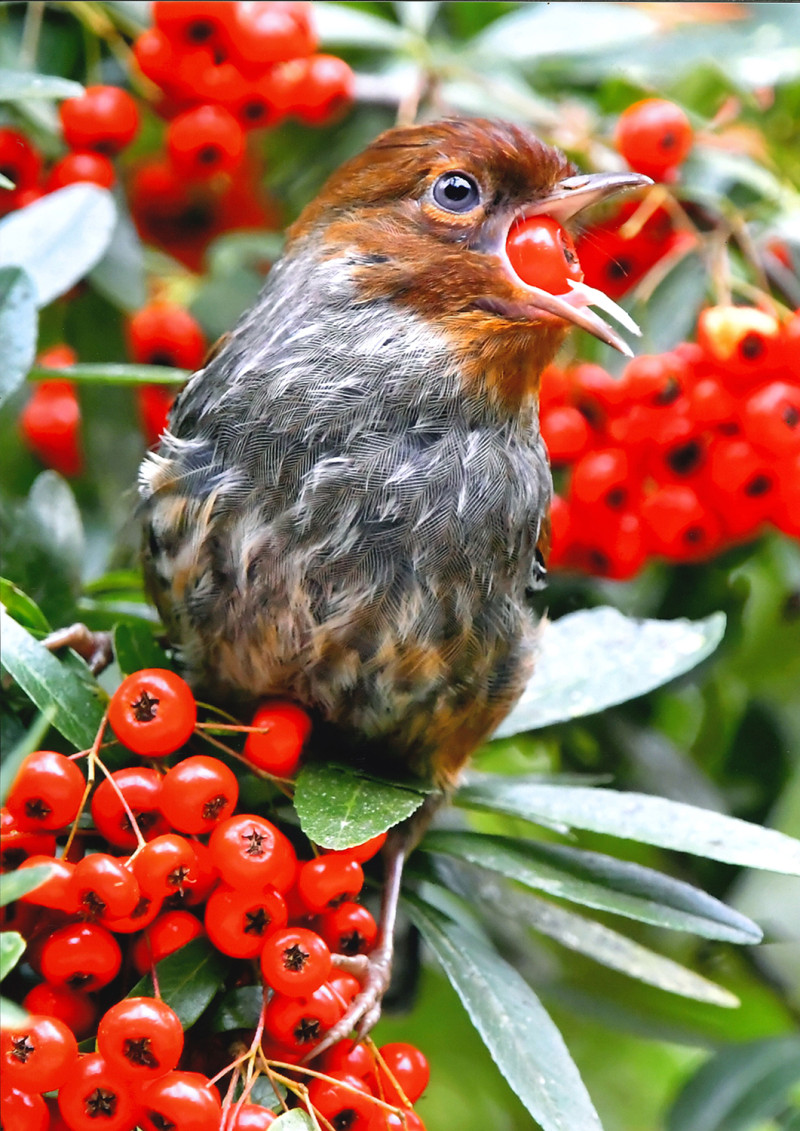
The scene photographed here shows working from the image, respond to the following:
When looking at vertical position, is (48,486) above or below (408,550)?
below

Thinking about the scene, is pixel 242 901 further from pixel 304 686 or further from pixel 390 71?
pixel 390 71

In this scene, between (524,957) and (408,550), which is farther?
(524,957)

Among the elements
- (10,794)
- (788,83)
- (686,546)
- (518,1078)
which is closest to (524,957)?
(686,546)

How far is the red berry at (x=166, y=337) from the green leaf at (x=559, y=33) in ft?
2.61

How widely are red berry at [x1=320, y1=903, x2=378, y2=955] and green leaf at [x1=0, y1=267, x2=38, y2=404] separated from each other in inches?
29.1

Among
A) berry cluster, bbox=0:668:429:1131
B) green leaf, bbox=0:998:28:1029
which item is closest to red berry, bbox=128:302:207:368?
berry cluster, bbox=0:668:429:1131

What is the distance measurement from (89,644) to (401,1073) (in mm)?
694

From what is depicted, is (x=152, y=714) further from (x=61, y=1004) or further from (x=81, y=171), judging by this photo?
(x=81, y=171)

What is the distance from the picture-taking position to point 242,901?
1.37 meters

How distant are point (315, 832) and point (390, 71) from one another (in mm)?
1798

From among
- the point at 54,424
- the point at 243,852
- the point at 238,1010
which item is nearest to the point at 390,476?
the point at 243,852

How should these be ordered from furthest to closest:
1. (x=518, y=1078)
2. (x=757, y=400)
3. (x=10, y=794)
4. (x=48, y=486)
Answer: (x=757, y=400)
(x=48, y=486)
(x=518, y=1078)
(x=10, y=794)

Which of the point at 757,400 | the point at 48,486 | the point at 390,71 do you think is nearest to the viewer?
the point at 48,486

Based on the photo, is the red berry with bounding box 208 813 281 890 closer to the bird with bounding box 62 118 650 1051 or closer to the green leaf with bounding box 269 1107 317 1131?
the green leaf with bounding box 269 1107 317 1131
